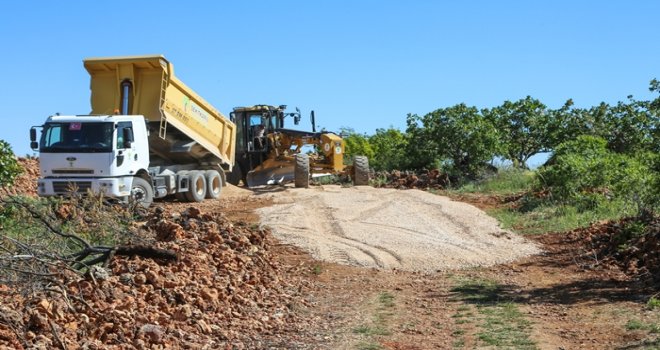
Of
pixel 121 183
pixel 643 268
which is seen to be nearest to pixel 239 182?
pixel 121 183

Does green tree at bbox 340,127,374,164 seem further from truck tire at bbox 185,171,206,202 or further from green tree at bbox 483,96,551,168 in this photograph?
truck tire at bbox 185,171,206,202

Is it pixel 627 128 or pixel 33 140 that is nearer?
pixel 33 140

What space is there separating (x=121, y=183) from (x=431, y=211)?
7244 millimetres

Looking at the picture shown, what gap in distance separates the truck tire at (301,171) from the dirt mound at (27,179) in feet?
25.5

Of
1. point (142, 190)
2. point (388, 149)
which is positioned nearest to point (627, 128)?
point (388, 149)

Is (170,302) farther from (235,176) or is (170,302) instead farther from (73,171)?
(235,176)

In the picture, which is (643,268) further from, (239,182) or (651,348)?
(239,182)

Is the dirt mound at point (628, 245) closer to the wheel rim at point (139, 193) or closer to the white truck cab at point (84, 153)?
the wheel rim at point (139, 193)

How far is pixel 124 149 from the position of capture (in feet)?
68.5

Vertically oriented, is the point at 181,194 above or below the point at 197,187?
below

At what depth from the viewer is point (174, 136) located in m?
24.1

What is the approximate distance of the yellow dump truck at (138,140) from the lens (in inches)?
807

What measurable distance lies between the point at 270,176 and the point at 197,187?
470 cm

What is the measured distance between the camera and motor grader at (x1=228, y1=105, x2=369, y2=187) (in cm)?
2873
